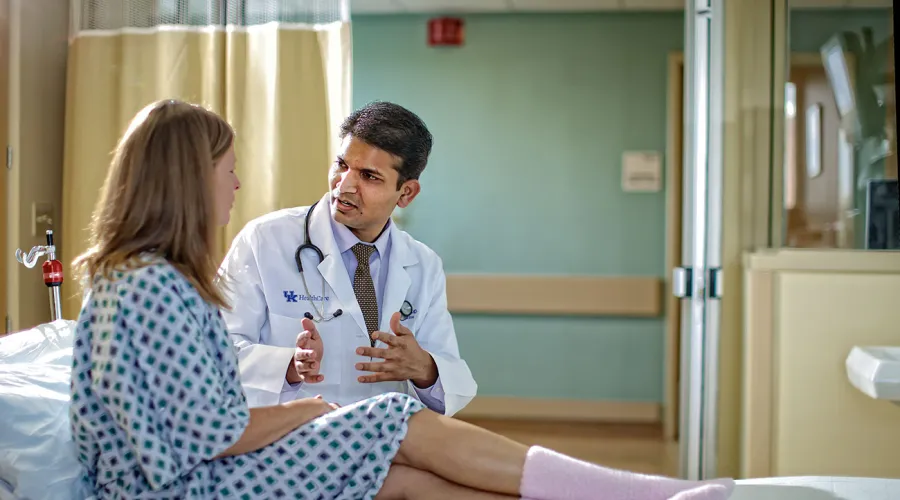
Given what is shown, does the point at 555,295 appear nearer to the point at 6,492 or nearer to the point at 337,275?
the point at 337,275

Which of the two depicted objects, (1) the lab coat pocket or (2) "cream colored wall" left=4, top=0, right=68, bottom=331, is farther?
(2) "cream colored wall" left=4, top=0, right=68, bottom=331

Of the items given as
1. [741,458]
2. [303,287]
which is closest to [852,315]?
[741,458]

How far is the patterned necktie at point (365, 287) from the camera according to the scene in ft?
6.77

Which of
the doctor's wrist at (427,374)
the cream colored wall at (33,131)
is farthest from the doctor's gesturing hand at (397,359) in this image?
the cream colored wall at (33,131)

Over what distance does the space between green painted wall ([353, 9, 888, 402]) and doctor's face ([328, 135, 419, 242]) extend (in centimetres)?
259

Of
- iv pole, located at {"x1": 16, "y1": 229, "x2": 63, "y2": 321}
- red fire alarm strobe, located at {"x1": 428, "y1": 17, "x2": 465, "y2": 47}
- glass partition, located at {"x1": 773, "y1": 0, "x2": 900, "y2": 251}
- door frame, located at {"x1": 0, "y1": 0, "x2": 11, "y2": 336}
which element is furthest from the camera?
red fire alarm strobe, located at {"x1": 428, "y1": 17, "x2": 465, "y2": 47}

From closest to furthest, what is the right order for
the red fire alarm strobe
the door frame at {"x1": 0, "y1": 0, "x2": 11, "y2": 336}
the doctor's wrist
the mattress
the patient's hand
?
the mattress, the patient's hand, the doctor's wrist, the door frame at {"x1": 0, "y1": 0, "x2": 11, "y2": 336}, the red fire alarm strobe

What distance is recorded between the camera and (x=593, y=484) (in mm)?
1277

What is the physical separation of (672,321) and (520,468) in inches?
130

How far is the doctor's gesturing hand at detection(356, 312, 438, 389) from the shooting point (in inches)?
69.5

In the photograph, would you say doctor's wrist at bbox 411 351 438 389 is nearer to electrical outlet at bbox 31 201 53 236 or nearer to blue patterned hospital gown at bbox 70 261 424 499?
blue patterned hospital gown at bbox 70 261 424 499

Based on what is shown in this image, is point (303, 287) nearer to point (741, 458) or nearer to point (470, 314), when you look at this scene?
point (741, 458)

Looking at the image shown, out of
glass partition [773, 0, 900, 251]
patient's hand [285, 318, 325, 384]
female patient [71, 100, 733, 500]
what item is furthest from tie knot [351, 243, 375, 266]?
glass partition [773, 0, 900, 251]

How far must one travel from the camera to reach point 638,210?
459 centimetres
